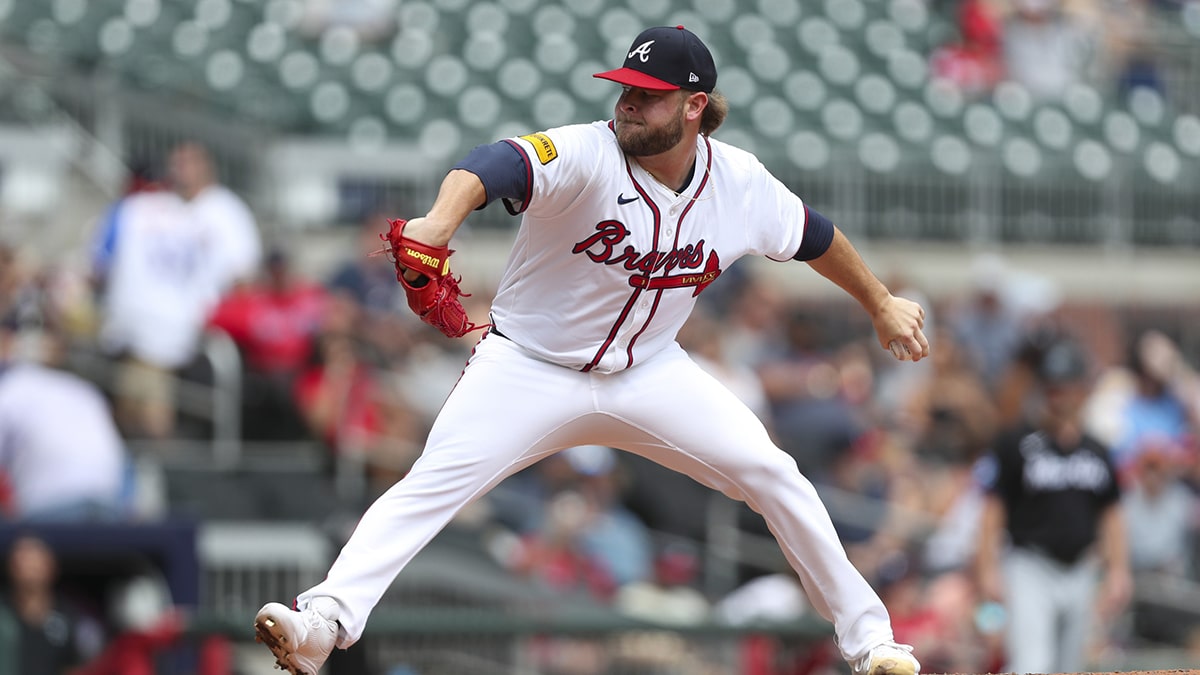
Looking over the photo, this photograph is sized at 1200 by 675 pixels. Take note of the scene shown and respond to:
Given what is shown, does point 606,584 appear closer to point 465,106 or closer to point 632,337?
point 632,337

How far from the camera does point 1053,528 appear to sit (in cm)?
754

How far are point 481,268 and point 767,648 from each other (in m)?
4.70

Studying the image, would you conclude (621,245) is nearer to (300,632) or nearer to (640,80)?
(640,80)

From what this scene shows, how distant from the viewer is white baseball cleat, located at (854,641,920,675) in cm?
451

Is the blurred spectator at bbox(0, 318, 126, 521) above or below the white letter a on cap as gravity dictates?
below

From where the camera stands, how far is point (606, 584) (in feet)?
28.3

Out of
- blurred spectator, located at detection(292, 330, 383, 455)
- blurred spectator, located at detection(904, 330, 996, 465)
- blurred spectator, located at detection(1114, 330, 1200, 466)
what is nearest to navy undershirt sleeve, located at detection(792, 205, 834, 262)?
blurred spectator, located at detection(292, 330, 383, 455)

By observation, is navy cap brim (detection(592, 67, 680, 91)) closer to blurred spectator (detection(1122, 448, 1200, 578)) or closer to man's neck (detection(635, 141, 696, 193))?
man's neck (detection(635, 141, 696, 193))

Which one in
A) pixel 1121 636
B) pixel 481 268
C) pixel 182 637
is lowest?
pixel 1121 636

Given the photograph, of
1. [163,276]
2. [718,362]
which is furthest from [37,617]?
[718,362]

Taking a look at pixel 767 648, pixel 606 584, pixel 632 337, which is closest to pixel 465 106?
pixel 606 584

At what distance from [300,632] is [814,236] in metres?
1.73

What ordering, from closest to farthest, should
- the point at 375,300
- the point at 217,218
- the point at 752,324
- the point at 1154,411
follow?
the point at 217,218 → the point at 375,300 → the point at 1154,411 → the point at 752,324

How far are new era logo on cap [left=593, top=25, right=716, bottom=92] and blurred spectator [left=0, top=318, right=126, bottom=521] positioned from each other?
4.31m
